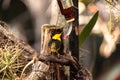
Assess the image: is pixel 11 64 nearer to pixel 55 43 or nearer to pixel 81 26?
pixel 55 43

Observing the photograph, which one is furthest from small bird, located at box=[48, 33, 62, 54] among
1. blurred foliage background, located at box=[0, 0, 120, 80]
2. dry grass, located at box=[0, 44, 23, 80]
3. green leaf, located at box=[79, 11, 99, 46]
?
blurred foliage background, located at box=[0, 0, 120, 80]

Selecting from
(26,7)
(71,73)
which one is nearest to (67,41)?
(71,73)

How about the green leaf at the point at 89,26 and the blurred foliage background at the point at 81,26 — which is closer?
the green leaf at the point at 89,26

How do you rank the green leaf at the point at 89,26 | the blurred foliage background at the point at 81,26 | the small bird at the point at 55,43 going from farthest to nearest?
the blurred foliage background at the point at 81,26 < the green leaf at the point at 89,26 < the small bird at the point at 55,43

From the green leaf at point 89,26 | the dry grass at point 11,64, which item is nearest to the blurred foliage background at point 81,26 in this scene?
the green leaf at point 89,26

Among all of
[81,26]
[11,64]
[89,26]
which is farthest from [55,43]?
[81,26]

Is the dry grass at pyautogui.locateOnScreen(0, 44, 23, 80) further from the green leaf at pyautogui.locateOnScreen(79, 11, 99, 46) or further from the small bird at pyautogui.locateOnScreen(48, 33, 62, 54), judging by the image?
the green leaf at pyautogui.locateOnScreen(79, 11, 99, 46)

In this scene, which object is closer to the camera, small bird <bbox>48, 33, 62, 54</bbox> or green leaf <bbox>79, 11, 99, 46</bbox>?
small bird <bbox>48, 33, 62, 54</bbox>

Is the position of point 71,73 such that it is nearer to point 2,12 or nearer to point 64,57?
point 64,57

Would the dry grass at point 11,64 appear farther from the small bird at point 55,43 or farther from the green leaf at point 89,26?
the green leaf at point 89,26
